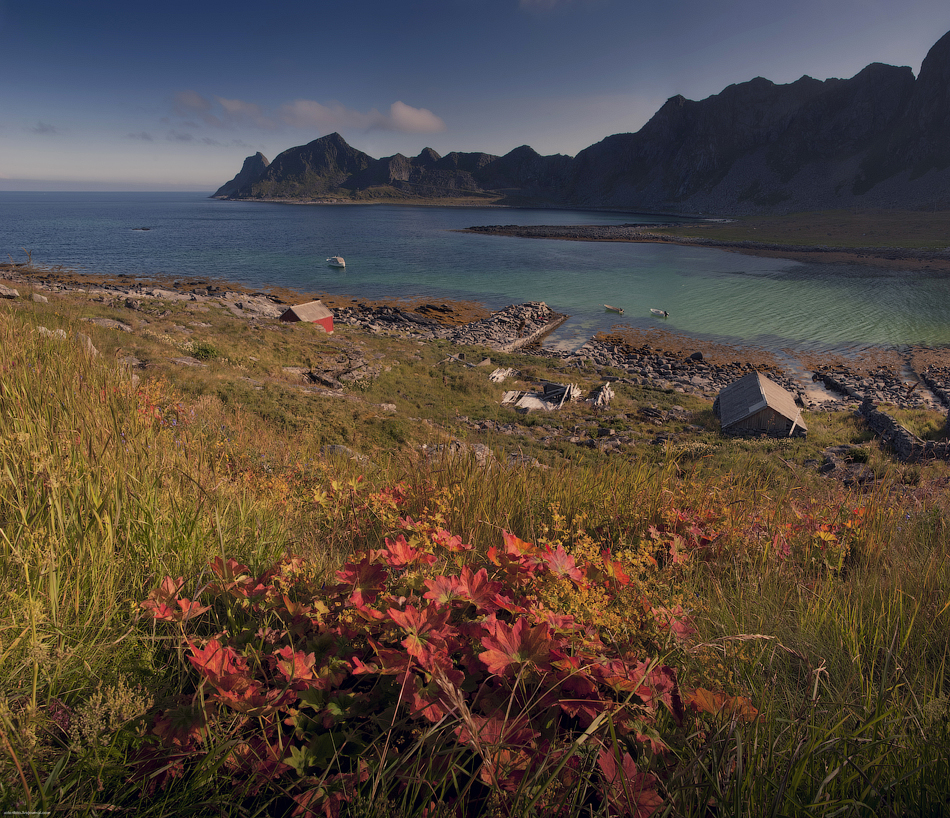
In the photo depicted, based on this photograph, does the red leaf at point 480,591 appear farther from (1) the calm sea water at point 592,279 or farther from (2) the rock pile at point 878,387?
(1) the calm sea water at point 592,279

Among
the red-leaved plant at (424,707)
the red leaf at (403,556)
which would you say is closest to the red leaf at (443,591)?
the red-leaved plant at (424,707)

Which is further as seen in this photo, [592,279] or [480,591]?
[592,279]

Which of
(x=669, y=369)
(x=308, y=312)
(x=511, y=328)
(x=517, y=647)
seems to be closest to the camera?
(x=517, y=647)

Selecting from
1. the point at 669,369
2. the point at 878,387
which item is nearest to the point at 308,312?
the point at 669,369

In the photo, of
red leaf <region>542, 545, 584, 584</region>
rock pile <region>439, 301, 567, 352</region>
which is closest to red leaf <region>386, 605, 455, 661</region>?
red leaf <region>542, 545, 584, 584</region>

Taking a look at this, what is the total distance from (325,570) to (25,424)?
2191mm

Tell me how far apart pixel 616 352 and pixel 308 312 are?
20810mm

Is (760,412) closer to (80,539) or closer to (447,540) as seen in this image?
(447,540)

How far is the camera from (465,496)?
321 centimetres

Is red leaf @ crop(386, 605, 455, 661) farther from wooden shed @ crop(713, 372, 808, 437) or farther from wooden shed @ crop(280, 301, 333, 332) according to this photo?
wooden shed @ crop(280, 301, 333, 332)

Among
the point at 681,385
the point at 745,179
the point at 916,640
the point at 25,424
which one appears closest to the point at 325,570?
the point at 25,424

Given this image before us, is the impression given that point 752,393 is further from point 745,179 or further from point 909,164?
point 745,179

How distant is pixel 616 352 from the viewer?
3158cm

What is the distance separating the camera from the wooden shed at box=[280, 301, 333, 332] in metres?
28.0
